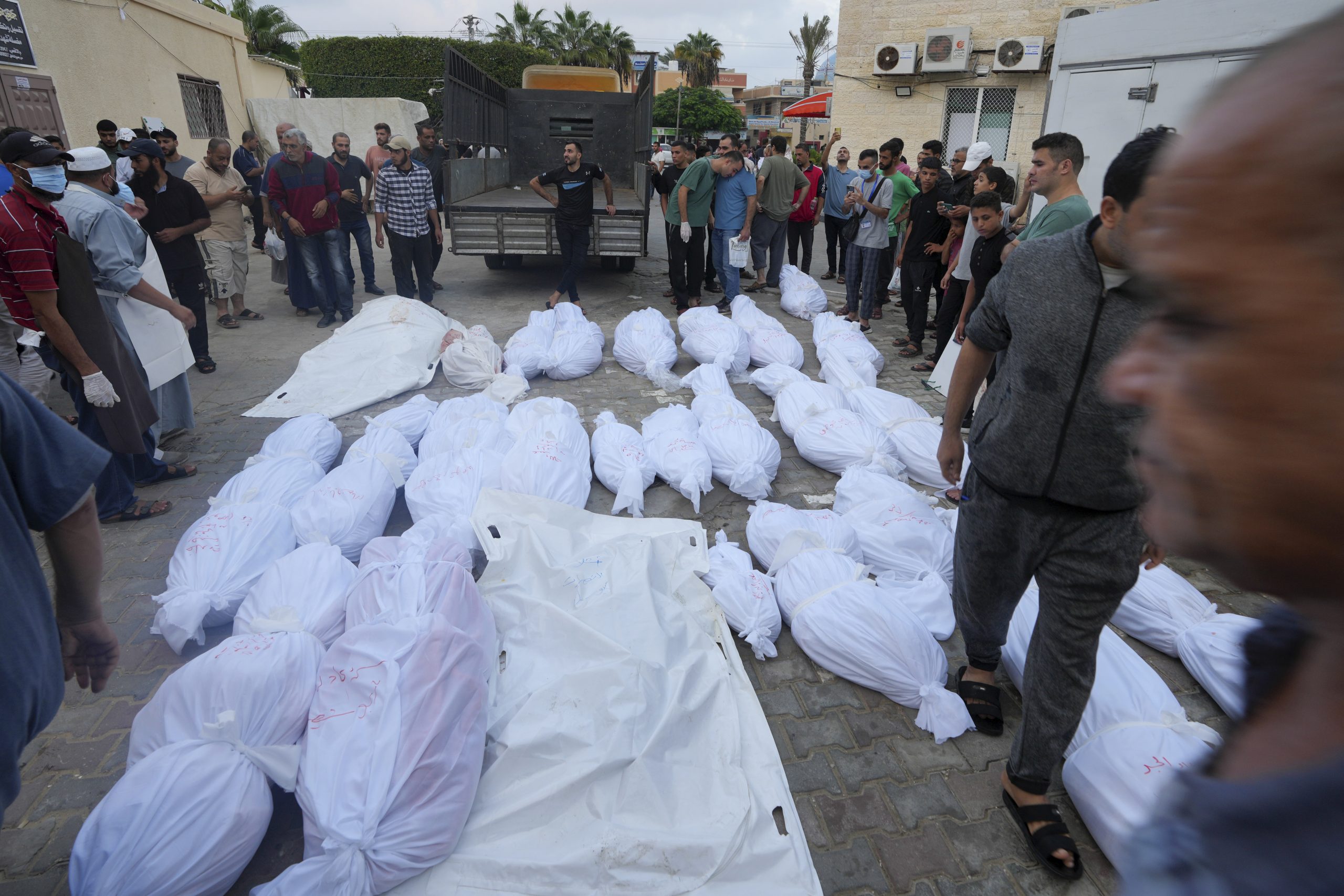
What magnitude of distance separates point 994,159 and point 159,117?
14.7 metres

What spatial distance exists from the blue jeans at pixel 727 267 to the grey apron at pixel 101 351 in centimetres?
518

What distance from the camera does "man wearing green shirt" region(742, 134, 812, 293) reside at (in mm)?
→ 7777

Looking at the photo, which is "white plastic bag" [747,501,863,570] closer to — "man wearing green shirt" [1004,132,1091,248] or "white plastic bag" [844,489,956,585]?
"white plastic bag" [844,489,956,585]

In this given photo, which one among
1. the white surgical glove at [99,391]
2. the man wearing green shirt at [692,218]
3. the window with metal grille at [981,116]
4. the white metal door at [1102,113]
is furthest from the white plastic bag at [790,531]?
the window with metal grille at [981,116]

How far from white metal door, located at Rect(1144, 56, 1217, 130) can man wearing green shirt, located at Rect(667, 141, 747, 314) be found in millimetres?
3433

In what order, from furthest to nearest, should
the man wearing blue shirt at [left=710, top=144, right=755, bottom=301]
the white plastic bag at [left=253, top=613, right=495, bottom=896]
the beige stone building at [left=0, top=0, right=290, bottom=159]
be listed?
the beige stone building at [left=0, top=0, right=290, bottom=159]
the man wearing blue shirt at [left=710, top=144, right=755, bottom=301]
the white plastic bag at [left=253, top=613, right=495, bottom=896]

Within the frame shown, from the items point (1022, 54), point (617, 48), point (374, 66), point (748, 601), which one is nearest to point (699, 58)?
point (617, 48)

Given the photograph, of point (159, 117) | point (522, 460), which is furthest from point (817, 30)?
point (522, 460)

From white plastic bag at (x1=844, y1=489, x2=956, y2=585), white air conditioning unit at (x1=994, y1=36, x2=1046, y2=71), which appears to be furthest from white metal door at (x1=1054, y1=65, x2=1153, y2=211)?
white air conditioning unit at (x1=994, y1=36, x2=1046, y2=71)

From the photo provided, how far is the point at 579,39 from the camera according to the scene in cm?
4231

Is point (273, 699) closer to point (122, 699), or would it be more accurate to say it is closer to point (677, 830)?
point (122, 699)

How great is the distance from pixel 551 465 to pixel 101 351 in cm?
211

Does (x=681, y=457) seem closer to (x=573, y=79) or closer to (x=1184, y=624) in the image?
(x=1184, y=624)

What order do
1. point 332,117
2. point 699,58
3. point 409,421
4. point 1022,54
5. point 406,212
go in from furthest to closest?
Result: point 699,58 < point 332,117 < point 1022,54 < point 406,212 < point 409,421
